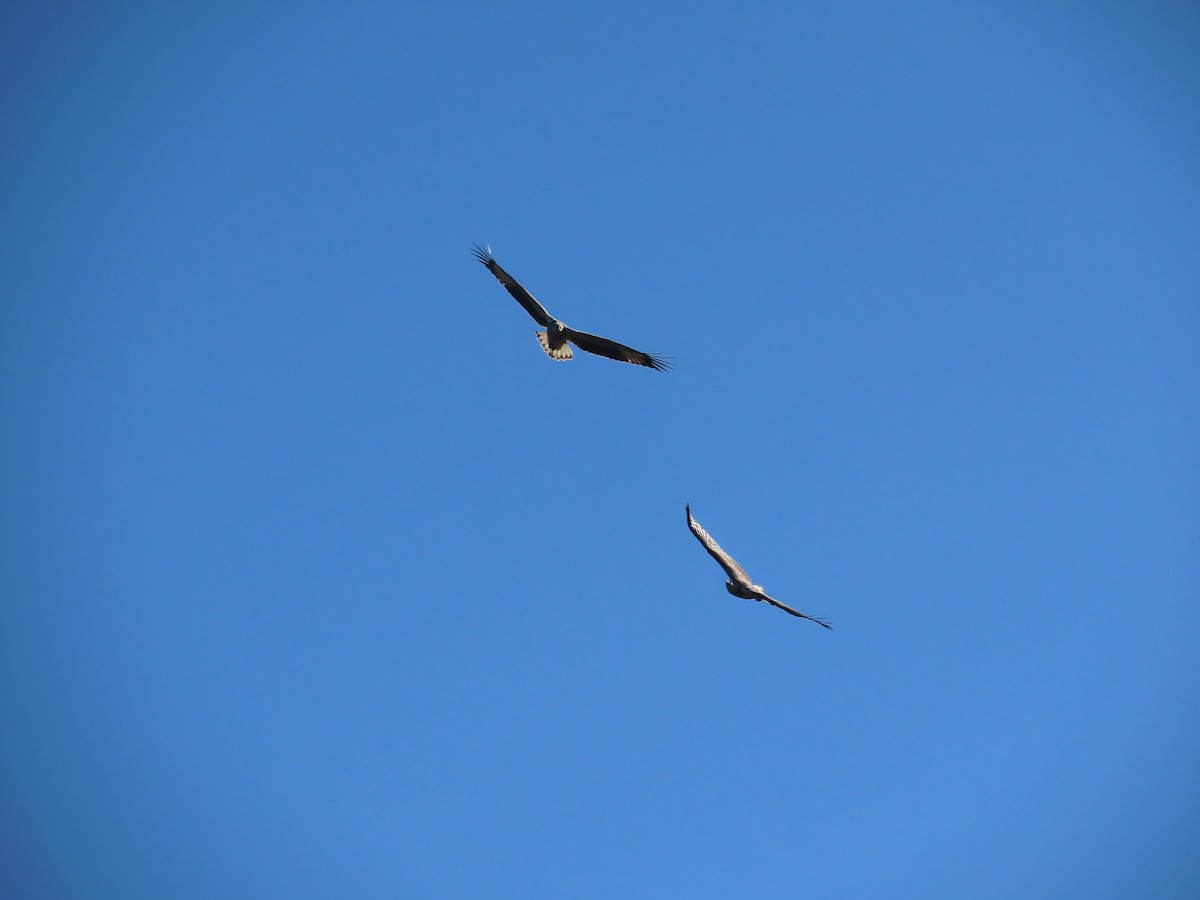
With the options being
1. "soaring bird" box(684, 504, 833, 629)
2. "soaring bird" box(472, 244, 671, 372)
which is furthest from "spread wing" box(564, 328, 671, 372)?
"soaring bird" box(684, 504, 833, 629)

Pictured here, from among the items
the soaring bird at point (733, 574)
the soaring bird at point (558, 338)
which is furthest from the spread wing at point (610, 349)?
the soaring bird at point (733, 574)

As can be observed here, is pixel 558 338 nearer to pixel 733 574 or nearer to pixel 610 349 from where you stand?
pixel 610 349

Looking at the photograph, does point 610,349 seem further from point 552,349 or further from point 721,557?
point 721,557

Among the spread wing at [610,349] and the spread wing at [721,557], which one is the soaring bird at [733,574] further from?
the spread wing at [610,349]

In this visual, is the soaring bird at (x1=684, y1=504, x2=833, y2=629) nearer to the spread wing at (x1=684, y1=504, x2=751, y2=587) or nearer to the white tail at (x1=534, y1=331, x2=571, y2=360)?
the spread wing at (x1=684, y1=504, x2=751, y2=587)

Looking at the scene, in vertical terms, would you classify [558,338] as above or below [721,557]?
above

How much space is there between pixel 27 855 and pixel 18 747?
27618mm

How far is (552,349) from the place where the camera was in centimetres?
1984

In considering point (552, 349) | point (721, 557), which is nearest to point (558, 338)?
point (552, 349)

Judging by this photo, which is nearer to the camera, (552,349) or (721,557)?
(721,557)

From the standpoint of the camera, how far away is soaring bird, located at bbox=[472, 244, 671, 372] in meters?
19.0

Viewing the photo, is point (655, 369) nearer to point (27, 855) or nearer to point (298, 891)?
point (298, 891)

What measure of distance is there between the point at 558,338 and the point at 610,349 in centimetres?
141

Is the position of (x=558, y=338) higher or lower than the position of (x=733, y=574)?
higher
